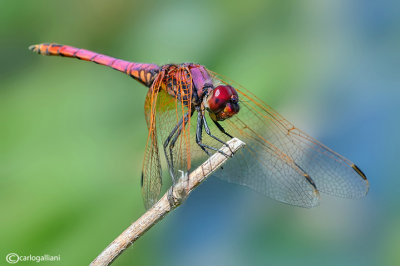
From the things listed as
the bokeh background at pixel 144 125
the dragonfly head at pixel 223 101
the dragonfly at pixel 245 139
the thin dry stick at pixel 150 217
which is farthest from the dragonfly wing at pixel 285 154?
the thin dry stick at pixel 150 217

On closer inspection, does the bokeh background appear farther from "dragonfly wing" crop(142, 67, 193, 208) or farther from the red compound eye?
the red compound eye

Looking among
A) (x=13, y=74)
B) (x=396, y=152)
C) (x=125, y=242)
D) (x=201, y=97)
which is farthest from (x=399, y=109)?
(x=13, y=74)

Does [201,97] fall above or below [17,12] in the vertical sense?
below

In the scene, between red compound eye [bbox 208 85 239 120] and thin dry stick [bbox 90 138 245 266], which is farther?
red compound eye [bbox 208 85 239 120]

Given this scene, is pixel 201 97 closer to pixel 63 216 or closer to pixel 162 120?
pixel 162 120

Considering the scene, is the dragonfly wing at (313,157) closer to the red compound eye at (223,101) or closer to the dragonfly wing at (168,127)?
the red compound eye at (223,101)

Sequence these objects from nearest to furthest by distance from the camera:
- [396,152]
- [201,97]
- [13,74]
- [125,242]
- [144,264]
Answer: [125,242] → [201,97] → [144,264] → [396,152] → [13,74]

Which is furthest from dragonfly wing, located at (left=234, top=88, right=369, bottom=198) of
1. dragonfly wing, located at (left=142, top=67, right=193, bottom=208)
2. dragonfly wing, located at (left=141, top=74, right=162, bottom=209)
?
dragonfly wing, located at (left=141, top=74, right=162, bottom=209)
